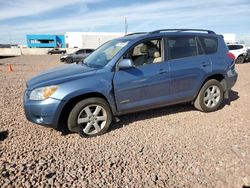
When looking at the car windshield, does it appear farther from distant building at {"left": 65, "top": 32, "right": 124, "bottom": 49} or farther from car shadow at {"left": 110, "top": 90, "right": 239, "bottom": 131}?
distant building at {"left": 65, "top": 32, "right": 124, "bottom": 49}

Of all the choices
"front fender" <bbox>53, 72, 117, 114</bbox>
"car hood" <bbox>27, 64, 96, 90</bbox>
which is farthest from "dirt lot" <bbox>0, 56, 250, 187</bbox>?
"car hood" <bbox>27, 64, 96, 90</bbox>

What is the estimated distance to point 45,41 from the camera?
73.0 m

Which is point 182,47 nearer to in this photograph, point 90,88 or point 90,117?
point 90,88

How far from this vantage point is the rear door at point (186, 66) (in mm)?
4996

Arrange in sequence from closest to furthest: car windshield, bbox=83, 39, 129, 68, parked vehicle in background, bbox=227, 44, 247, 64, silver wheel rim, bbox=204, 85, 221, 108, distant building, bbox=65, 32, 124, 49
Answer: car windshield, bbox=83, 39, 129, 68 < silver wheel rim, bbox=204, 85, 221, 108 < parked vehicle in background, bbox=227, 44, 247, 64 < distant building, bbox=65, 32, 124, 49

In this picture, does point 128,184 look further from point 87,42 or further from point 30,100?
point 87,42

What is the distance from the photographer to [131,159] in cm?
356

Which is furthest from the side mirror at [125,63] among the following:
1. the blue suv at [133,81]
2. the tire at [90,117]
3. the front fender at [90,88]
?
the tire at [90,117]

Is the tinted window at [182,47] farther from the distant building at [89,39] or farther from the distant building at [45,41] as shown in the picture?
the distant building at [45,41]

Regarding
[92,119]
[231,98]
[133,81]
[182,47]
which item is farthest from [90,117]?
[231,98]

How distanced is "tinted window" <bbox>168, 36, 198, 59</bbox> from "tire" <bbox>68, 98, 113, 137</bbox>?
1830 mm

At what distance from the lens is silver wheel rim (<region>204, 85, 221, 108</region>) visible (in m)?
5.57

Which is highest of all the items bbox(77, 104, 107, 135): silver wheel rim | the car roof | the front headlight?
the car roof

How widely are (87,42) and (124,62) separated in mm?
60647
